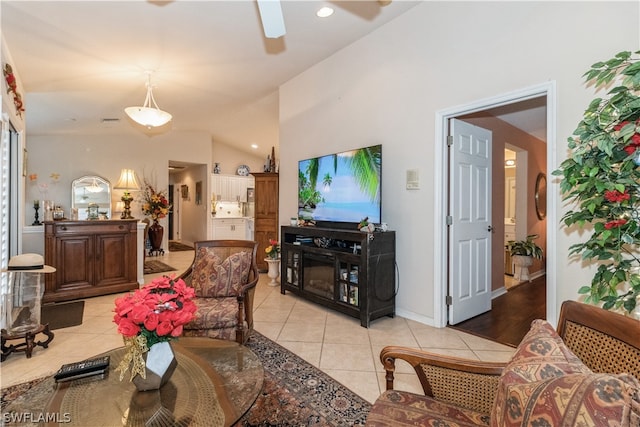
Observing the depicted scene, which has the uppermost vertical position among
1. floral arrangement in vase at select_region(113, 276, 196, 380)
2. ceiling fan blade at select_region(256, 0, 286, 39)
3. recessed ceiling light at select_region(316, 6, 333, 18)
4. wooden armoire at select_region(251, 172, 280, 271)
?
recessed ceiling light at select_region(316, 6, 333, 18)

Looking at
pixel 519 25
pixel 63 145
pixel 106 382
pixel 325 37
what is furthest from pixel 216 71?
pixel 63 145

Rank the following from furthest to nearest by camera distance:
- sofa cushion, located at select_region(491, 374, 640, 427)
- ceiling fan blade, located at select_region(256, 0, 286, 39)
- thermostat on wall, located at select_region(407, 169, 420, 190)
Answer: thermostat on wall, located at select_region(407, 169, 420, 190) → ceiling fan blade, located at select_region(256, 0, 286, 39) → sofa cushion, located at select_region(491, 374, 640, 427)

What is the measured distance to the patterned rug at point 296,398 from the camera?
167cm

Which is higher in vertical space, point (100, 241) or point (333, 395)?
point (100, 241)

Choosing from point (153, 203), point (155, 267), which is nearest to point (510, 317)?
point (155, 267)

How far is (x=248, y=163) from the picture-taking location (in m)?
9.80

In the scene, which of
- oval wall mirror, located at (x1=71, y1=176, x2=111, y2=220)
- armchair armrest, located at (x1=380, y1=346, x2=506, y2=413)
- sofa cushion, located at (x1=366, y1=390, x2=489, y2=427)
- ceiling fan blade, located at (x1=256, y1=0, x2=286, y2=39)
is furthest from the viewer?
oval wall mirror, located at (x1=71, y1=176, x2=111, y2=220)

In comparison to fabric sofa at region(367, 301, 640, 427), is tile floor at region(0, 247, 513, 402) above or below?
below

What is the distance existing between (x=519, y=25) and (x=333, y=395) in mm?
3113

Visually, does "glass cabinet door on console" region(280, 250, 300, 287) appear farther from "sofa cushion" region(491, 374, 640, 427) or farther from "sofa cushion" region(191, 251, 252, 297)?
"sofa cushion" region(491, 374, 640, 427)

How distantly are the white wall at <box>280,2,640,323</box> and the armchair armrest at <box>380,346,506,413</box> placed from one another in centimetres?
150

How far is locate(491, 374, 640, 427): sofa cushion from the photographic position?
0.59 metres

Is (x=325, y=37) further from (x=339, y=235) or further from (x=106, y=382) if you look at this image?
(x=106, y=382)

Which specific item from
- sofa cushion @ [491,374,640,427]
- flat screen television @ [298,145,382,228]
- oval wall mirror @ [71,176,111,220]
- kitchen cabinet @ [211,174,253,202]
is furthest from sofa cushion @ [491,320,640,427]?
kitchen cabinet @ [211,174,253,202]
